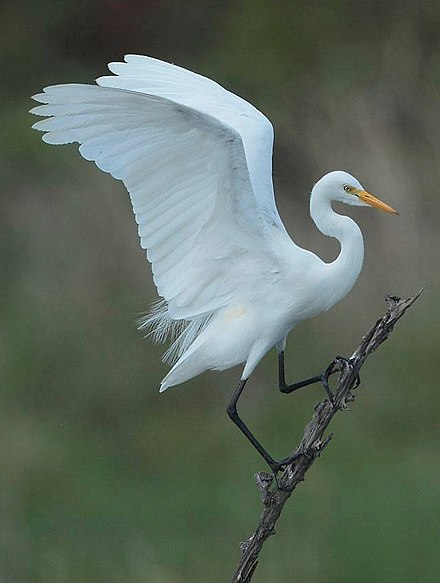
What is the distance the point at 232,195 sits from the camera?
366 centimetres

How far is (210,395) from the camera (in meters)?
6.66

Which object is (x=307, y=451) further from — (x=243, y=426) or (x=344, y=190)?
(x=344, y=190)

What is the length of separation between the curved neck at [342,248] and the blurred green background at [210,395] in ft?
5.56

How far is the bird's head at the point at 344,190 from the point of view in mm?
3852

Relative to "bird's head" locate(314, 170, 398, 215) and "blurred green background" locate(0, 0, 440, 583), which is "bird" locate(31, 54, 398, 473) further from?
"blurred green background" locate(0, 0, 440, 583)

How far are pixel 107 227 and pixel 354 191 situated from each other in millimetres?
3069

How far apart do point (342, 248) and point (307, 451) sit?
0.67 meters

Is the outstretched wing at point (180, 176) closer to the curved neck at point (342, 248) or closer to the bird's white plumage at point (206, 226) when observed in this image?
the bird's white plumage at point (206, 226)

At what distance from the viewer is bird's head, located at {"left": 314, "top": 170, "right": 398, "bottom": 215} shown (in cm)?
385

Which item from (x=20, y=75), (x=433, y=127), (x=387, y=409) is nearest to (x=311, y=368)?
(x=387, y=409)

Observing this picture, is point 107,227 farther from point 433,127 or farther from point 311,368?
point 433,127

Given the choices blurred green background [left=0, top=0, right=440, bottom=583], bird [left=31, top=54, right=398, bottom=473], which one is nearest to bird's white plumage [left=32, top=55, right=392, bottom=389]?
bird [left=31, top=54, right=398, bottom=473]

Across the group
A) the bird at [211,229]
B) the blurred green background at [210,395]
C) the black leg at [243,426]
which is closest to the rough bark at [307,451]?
the bird at [211,229]

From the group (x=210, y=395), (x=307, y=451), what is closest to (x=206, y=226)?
(x=307, y=451)
